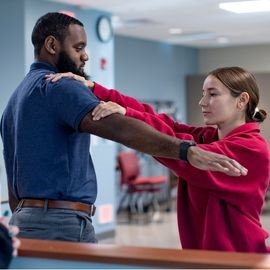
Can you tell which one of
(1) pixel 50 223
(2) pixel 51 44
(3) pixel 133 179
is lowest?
(3) pixel 133 179

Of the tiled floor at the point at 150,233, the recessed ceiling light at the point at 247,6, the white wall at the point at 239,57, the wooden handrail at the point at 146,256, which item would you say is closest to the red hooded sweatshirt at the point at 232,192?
the wooden handrail at the point at 146,256

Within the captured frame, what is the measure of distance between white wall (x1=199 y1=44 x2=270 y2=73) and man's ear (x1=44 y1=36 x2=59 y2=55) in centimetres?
820

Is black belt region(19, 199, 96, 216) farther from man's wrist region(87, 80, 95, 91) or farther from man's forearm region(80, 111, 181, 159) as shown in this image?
man's wrist region(87, 80, 95, 91)

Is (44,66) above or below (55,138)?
above

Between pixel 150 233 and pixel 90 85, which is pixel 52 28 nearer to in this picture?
pixel 90 85

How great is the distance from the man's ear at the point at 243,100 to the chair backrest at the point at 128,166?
5877mm

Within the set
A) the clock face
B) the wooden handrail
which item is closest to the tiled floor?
the clock face

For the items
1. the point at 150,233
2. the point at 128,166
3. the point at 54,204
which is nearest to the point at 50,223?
the point at 54,204

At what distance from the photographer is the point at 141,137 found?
201 cm

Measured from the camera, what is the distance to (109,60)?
6.82m

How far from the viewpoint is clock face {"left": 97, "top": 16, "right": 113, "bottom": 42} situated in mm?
6641

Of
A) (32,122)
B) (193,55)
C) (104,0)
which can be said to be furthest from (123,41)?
(32,122)

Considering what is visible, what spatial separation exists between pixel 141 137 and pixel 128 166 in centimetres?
629

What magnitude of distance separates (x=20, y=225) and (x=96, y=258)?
0.60 m
